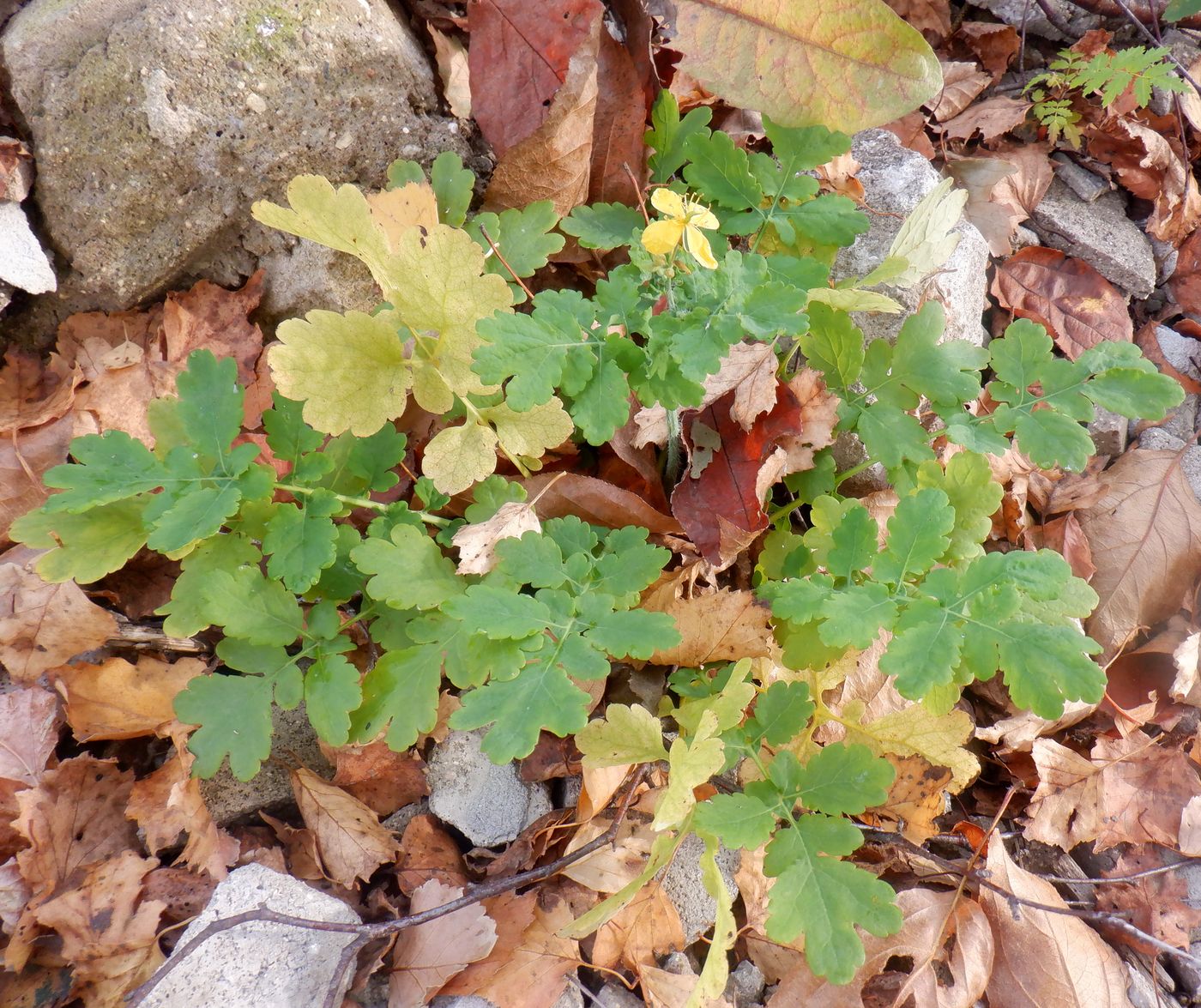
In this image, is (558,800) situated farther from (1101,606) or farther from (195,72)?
(195,72)

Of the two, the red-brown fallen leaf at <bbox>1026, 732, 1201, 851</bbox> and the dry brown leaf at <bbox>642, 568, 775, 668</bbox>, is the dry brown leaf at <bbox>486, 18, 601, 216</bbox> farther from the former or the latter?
the red-brown fallen leaf at <bbox>1026, 732, 1201, 851</bbox>

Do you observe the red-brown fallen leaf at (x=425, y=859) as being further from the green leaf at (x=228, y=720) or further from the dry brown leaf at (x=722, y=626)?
the dry brown leaf at (x=722, y=626)

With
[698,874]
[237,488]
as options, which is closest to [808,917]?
[698,874]

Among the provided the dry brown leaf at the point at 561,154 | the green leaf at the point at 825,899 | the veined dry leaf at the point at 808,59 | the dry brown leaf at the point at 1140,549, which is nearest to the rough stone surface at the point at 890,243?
the veined dry leaf at the point at 808,59

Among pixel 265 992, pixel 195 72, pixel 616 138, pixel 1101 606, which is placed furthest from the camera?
pixel 1101 606

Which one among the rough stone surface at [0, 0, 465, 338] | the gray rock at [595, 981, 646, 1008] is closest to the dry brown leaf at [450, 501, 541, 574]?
the rough stone surface at [0, 0, 465, 338]

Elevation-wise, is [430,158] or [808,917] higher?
[430,158]
